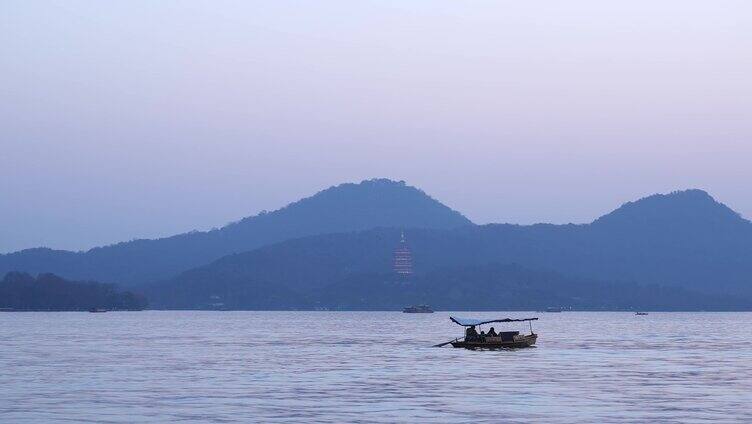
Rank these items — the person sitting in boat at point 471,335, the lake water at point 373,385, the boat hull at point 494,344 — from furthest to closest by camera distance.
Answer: the person sitting in boat at point 471,335
the boat hull at point 494,344
the lake water at point 373,385

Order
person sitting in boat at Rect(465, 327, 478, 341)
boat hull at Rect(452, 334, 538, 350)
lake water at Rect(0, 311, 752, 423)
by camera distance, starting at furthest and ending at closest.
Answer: person sitting in boat at Rect(465, 327, 478, 341)
boat hull at Rect(452, 334, 538, 350)
lake water at Rect(0, 311, 752, 423)

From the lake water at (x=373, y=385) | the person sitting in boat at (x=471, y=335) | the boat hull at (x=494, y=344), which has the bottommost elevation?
the lake water at (x=373, y=385)

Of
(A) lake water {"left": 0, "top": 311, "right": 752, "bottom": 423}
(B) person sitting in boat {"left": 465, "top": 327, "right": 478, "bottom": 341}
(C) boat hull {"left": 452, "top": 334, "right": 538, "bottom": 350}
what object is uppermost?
(B) person sitting in boat {"left": 465, "top": 327, "right": 478, "bottom": 341}

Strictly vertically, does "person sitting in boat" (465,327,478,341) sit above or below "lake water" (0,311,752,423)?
above

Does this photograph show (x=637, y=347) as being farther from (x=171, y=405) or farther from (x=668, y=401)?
(x=171, y=405)

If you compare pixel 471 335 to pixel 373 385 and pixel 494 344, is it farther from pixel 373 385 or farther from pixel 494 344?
pixel 373 385

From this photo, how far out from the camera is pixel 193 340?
169 meters

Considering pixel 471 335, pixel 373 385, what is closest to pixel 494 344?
pixel 471 335

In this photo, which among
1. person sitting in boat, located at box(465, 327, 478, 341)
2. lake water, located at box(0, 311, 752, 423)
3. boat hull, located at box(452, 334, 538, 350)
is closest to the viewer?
lake water, located at box(0, 311, 752, 423)

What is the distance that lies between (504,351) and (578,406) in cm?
6187

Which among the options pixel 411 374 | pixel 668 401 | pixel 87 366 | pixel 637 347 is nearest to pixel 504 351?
pixel 637 347

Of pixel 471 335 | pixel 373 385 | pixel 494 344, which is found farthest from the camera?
pixel 471 335

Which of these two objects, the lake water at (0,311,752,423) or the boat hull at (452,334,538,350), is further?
the boat hull at (452,334,538,350)

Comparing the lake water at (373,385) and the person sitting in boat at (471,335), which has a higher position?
the person sitting in boat at (471,335)
